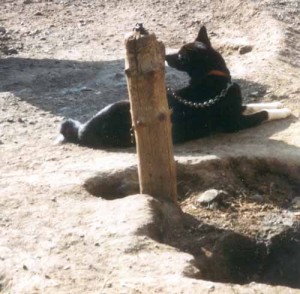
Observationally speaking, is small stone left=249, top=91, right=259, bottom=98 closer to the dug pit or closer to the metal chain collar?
the metal chain collar

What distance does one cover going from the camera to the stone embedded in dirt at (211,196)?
6.03m

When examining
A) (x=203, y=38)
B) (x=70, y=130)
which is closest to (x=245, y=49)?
(x=203, y=38)

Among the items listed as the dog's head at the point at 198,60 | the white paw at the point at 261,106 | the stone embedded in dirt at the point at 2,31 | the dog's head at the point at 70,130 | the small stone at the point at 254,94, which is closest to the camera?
the dog's head at the point at 70,130

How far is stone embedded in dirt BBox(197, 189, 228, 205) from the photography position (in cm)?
603

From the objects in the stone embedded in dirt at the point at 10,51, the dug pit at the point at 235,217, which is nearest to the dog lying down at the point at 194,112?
the dug pit at the point at 235,217

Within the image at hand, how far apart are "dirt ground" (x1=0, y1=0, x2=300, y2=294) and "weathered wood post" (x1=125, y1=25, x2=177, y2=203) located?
0.52 ft

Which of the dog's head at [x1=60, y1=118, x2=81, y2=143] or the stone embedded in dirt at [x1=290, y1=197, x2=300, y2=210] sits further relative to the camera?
the dog's head at [x1=60, y1=118, x2=81, y2=143]

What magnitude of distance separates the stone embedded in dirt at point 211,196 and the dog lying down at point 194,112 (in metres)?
1.08

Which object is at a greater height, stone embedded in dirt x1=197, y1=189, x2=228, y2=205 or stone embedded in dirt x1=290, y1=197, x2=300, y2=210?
stone embedded in dirt x1=197, y1=189, x2=228, y2=205

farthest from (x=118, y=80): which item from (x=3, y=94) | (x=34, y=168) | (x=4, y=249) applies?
(x=4, y=249)

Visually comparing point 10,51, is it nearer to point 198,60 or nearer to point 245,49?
point 245,49

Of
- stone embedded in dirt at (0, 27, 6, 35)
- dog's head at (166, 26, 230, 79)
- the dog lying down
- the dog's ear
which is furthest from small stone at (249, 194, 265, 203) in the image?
stone embedded in dirt at (0, 27, 6, 35)

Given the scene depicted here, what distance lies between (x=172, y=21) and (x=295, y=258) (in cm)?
667

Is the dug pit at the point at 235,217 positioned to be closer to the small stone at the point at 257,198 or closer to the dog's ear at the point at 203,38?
the small stone at the point at 257,198
